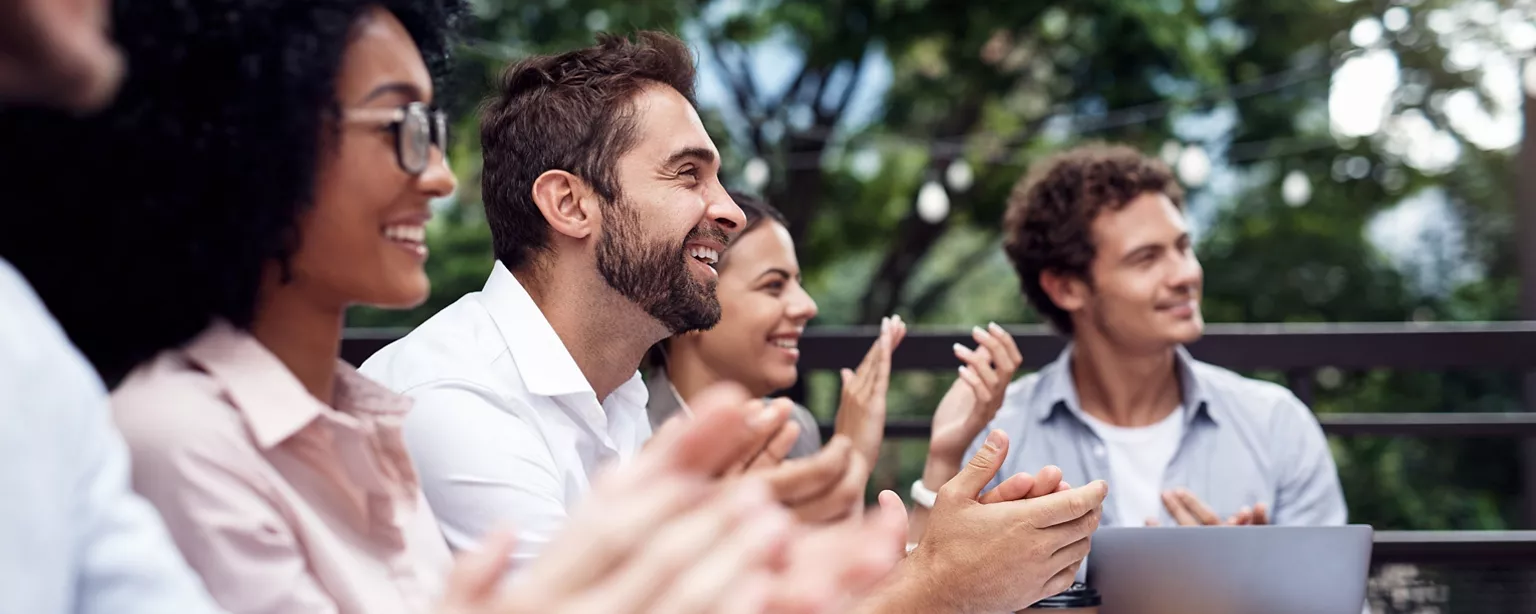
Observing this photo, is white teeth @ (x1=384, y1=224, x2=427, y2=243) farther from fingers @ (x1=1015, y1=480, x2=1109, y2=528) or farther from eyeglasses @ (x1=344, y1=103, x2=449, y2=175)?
fingers @ (x1=1015, y1=480, x2=1109, y2=528)

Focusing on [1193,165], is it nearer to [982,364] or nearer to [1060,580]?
[982,364]

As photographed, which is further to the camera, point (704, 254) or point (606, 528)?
point (704, 254)

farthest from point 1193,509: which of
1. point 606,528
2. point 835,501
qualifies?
point 606,528

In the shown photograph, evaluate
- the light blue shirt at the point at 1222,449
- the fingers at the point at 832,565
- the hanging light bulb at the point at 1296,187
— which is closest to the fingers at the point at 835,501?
the fingers at the point at 832,565

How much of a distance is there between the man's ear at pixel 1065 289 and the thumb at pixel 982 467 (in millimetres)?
1359

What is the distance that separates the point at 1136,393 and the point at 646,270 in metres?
1.27

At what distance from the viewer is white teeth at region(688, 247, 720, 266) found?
1681 millimetres

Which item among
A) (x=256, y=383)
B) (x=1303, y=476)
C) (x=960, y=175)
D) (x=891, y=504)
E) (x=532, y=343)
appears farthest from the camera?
(x=960, y=175)

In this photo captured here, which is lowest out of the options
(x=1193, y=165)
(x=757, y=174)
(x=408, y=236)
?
(x=757, y=174)

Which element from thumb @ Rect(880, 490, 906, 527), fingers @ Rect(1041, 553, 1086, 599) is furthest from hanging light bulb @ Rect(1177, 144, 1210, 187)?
thumb @ Rect(880, 490, 906, 527)

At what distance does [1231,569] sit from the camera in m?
1.53

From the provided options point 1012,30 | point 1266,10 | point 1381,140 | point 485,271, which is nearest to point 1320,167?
point 1381,140

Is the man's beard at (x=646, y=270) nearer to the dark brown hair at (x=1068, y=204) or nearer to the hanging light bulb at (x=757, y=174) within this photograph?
the dark brown hair at (x=1068, y=204)

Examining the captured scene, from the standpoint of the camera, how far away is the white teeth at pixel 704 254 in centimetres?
168
